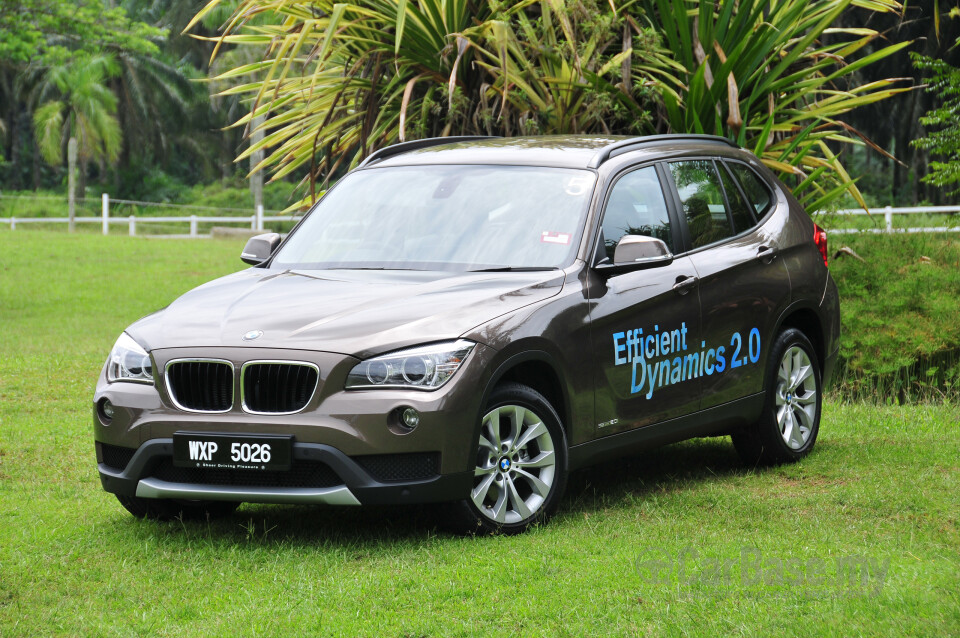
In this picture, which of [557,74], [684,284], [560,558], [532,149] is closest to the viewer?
[560,558]

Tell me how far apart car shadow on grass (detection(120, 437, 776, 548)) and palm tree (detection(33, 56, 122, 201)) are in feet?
164

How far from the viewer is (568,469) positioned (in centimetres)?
593

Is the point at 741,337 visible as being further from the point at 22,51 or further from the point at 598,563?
the point at 22,51

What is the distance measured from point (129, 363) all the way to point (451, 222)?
166 cm

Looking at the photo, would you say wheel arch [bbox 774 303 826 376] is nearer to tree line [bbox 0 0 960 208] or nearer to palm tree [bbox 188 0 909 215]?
tree line [bbox 0 0 960 208]

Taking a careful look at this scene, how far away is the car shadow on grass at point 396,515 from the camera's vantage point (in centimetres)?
570

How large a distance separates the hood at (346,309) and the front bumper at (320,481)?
0.43 meters

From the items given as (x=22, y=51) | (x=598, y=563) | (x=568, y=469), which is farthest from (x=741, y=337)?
(x=22, y=51)

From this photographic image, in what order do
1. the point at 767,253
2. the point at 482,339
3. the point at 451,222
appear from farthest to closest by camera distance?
the point at 767,253, the point at 451,222, the point at 482,339

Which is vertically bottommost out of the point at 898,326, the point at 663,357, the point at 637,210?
the point at 898,326

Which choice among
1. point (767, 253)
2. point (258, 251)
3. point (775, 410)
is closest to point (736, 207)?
point (767, 253)

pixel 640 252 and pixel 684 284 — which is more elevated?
pixel 640 252

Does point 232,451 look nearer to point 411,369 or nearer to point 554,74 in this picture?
point 411,369

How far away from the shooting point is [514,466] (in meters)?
5.71
